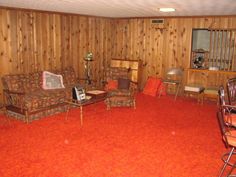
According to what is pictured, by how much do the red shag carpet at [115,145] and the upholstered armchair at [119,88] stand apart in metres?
0.22

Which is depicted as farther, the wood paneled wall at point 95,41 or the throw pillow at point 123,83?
the throw pillow at point 123,83

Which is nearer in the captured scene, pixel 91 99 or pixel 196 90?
pixel 91 99

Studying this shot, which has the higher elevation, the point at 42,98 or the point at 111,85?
the point at 111,85

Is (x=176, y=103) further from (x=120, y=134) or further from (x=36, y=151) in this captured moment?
(x=36, y=151)

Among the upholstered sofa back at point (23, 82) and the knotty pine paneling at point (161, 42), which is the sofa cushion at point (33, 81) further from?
the knotty pine paneling at point (161, 42)

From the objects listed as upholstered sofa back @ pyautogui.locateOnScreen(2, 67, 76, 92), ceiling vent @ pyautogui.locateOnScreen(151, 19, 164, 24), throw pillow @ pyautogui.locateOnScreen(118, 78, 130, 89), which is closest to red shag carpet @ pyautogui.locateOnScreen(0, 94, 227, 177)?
throw pillow @ pyautogui.locateOnScreen(118, 78, 130, 89)

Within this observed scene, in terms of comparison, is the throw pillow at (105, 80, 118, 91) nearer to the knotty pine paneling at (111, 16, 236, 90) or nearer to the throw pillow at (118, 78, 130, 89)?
the throw pillow at (118, 78, 130, 89)

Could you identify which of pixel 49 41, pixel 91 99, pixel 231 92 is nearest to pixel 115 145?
pixel 91 99

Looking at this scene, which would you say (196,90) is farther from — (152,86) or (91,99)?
(91,99)

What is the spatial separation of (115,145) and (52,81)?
253 cm

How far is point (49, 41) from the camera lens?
600 cm

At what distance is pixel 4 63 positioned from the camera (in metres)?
5.19

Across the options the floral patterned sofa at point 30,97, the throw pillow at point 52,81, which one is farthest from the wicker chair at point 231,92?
the throw pillow at point 52,81

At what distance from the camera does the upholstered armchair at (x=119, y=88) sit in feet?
18.5
